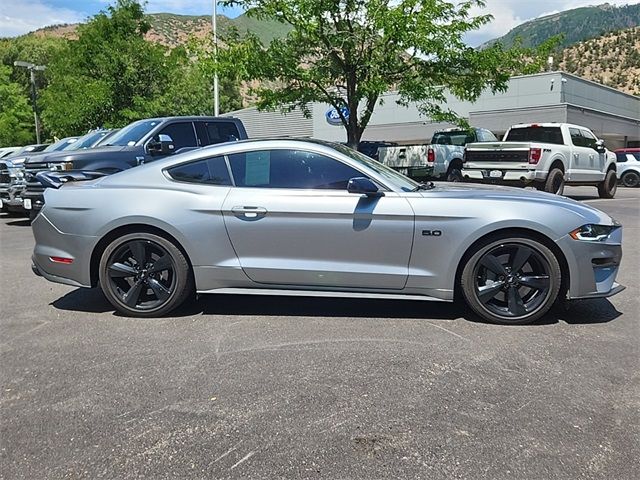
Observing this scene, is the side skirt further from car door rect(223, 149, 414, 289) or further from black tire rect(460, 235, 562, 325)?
black tire rect(460, 235, 562, 325)

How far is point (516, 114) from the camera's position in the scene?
29.6 m

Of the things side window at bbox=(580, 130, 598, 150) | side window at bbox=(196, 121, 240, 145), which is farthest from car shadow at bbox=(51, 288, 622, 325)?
side window at bbox=(580, 130, 598, 150)

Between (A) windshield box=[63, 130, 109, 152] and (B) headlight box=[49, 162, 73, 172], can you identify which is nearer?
(B) headlight box=[49, 162, 73, 172]

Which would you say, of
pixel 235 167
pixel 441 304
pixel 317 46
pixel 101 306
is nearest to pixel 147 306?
pixel 101 306

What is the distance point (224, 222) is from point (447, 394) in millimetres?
2245

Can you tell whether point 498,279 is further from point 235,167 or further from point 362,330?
point 235,167

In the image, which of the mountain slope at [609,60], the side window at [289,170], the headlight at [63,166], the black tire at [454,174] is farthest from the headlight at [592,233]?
the mountain slope at [609,60]

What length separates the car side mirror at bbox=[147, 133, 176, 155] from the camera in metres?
9.21

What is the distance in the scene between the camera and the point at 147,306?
468 centimetres

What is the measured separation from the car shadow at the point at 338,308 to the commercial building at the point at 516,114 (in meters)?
21.2

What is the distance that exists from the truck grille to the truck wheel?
12.8 m

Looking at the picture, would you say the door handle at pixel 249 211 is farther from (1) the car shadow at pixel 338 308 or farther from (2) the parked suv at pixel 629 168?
(2) the parked suv at pixel 629 168

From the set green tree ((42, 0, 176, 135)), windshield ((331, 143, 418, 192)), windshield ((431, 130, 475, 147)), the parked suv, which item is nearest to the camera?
windshield ((331, 143, 418, 192))

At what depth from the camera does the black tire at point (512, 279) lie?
429cm
